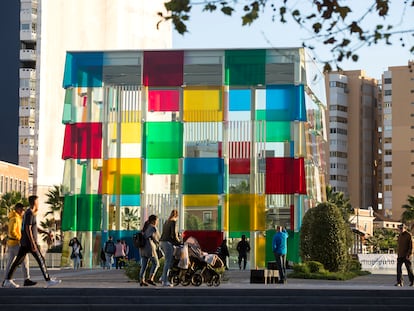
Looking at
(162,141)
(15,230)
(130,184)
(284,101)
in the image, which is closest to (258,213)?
(284,101)

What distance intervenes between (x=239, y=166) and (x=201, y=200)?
222cm

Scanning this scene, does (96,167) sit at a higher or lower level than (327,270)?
higher

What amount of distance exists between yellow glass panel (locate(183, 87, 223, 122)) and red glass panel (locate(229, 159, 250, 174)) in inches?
78.0

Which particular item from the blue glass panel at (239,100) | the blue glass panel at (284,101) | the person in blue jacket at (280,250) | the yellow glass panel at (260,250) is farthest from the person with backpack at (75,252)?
the person in blue jacket at (280,250)

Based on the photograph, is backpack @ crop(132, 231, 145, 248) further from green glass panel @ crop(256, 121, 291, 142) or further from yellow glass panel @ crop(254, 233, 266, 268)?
green glass panel @ crop(256, 121, 291, 142)

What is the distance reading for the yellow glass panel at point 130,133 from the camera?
5628 cm

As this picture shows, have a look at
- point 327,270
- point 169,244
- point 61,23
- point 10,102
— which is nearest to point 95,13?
point 61,23

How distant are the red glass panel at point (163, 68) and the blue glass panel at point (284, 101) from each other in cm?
398

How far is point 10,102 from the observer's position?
11988 cm

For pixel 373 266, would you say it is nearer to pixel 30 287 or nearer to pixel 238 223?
pixel 238 223

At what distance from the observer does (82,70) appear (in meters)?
56.6

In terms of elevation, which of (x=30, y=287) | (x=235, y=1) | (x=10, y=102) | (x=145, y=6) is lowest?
(x=30, y=287)

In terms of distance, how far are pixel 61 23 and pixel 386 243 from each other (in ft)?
171

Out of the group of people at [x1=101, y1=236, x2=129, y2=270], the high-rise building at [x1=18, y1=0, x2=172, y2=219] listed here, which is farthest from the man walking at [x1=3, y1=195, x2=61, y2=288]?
the high-rise building at [x1=18, y1=0, x2=172, y2=219]
